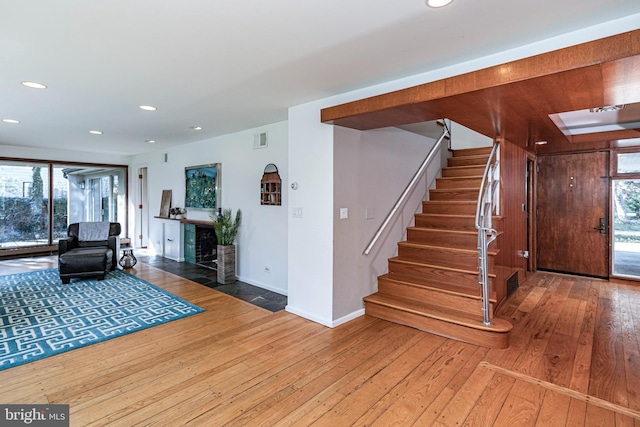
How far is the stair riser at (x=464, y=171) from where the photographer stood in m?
4.88

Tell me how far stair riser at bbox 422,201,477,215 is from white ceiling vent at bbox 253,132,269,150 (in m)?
2.45

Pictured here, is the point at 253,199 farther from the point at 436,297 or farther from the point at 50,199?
the point at 50,199

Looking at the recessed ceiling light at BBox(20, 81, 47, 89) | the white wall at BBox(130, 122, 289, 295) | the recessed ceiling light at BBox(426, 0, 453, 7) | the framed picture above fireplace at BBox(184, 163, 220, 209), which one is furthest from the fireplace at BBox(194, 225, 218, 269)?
the recessed ceiling light at BBox(426, 0, 453, 7)

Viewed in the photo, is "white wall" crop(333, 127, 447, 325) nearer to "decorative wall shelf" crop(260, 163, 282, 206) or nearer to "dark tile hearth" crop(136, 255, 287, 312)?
"dark tile hearth" crop(136, 255, 287, 312)

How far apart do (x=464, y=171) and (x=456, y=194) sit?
2.10 feet

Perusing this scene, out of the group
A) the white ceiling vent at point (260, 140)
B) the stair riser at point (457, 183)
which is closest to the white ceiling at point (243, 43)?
the white ceiling vent at point (260, 140)

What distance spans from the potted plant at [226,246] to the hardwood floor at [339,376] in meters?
1.44

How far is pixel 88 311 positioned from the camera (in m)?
3.69

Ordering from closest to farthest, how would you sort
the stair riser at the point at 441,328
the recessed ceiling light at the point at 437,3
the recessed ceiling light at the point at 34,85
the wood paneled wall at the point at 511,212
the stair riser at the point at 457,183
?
the recessed ceiling light at the point at 437,3, the stair riser at the point at 441,328, the recessed ceiling light at the point at 34,85, the wood paneled wall at the point at 511,212, the stair riser at the point at 457,183

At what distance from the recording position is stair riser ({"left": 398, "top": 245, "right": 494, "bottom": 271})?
142 inches

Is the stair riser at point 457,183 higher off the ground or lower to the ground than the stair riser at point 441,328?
higher

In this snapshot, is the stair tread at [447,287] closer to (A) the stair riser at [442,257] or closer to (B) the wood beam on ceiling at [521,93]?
(A) the stair riser at [442,257]

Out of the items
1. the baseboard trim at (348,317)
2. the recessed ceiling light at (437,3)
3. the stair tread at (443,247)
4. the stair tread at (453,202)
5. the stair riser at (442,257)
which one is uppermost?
the recessed ceiling light at (437,3)

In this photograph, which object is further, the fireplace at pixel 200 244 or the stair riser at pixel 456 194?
the fireplace at pixel 200 244
